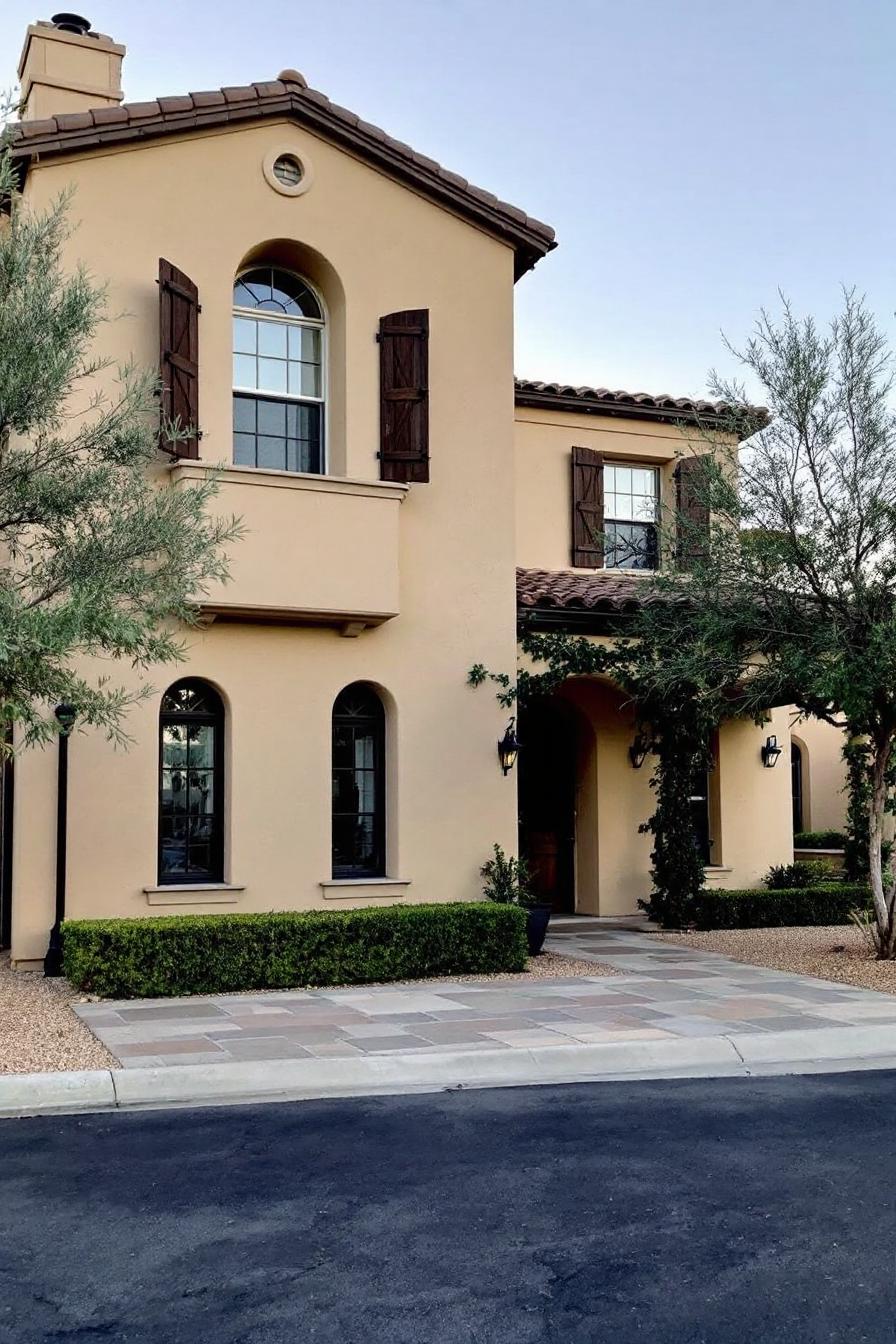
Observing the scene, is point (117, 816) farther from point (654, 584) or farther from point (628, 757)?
point (628, 757)

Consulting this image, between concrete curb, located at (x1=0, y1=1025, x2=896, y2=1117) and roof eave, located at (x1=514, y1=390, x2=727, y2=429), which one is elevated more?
roof eave, located at (x1=514, y1=390, x2=727, y2=429)

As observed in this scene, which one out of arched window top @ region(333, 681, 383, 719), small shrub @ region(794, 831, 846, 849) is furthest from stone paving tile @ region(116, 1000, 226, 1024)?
small shrub @ region(794, 831, 846, 849)

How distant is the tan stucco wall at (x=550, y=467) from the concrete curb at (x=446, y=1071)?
840 cm

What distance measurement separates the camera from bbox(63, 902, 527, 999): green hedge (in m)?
10.2

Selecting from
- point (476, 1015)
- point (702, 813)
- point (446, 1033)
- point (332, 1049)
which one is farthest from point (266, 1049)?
point (702, 813)

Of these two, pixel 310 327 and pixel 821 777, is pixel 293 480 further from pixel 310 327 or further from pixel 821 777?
pixel 821 777

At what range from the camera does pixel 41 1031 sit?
8.77m

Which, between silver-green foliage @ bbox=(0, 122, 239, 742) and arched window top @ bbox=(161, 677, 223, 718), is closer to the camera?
silver-green foliage @ bbox=(0, 122, 239, 742)

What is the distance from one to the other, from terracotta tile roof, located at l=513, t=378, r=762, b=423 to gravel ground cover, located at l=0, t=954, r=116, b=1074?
30.3ft

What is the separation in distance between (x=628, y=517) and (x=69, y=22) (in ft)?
28.7

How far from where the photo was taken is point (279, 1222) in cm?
523

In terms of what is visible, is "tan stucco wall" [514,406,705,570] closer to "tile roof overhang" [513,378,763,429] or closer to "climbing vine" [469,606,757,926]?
"tile roof overhang" [513,378,763,429]

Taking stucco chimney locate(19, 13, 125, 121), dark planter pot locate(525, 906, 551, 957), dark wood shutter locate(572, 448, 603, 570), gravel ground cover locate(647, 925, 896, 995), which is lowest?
gravel ground cover locate(647, 925, 896, 995)

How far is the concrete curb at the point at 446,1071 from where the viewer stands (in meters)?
7.33
